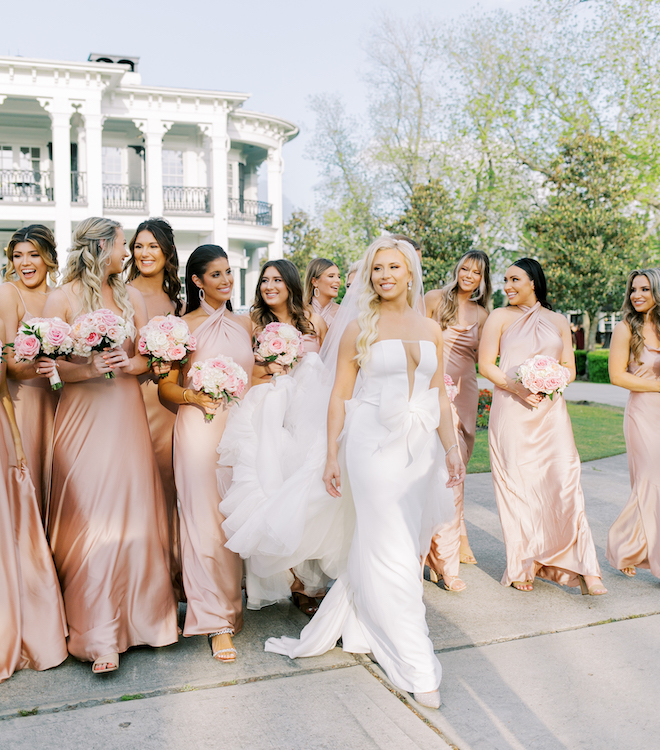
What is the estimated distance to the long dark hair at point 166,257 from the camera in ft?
16.2

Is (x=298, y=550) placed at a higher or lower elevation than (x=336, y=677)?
higher

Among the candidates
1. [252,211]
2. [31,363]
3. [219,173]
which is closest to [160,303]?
[31,363]

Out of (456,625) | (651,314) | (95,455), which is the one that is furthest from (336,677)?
(651,314)

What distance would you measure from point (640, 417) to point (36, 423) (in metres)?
4.37

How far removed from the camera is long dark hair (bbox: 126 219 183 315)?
16.2 ft

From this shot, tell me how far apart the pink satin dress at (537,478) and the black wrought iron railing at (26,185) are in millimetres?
25108

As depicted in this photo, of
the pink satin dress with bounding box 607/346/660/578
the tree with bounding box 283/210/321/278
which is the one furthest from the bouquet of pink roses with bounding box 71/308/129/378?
the tree with bounding box 283/210/321/278

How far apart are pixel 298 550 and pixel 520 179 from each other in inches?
1066

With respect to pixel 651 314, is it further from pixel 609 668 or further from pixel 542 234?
pixel 542 234

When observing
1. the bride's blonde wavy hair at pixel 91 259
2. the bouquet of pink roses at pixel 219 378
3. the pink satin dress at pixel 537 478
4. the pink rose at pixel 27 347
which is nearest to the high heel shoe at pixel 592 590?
the pink satin dress at pixel 537 478

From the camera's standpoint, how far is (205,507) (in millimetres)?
4293

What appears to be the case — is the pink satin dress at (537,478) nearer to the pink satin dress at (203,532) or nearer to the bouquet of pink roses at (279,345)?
the bouquet of pink roses at (279,345)

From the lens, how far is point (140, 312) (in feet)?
14.9

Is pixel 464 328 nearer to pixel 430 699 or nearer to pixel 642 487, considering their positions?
pixel 642 487
